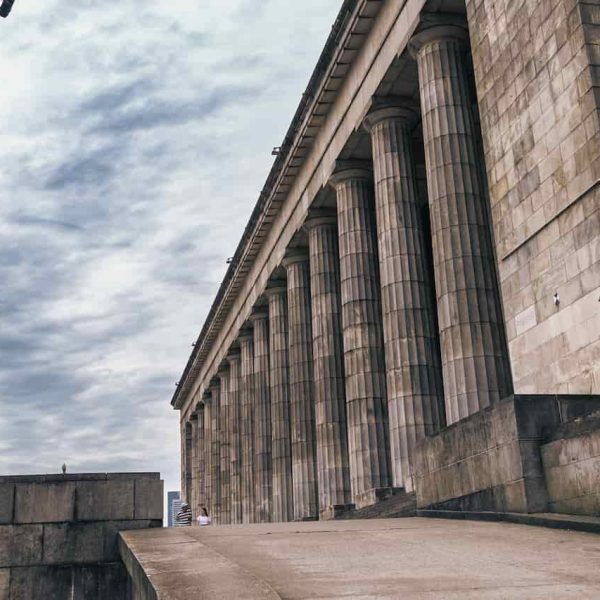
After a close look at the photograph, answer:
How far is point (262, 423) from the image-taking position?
5019 centimetres

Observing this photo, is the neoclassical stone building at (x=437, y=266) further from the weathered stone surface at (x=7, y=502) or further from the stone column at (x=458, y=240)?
the weathered stone surface at (x=7, y=502)

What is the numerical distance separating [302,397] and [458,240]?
61.6 ft

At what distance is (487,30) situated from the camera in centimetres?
2130

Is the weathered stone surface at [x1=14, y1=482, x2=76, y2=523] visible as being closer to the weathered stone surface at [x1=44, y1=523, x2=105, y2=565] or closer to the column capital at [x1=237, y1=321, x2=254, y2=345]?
the weathered stone surface at [x1=44, y1=523, x2=105, y2=565]

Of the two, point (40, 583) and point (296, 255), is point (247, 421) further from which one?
point (40, 583)

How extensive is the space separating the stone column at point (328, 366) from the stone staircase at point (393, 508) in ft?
24.8

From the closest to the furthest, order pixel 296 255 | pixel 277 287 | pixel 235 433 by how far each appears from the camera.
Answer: pixel 296 255
pixel 277 287
pixel 235 433

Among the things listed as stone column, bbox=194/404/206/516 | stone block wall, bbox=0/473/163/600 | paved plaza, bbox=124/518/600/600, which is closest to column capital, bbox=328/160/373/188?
stone block wall, bbox=0/473/163/600

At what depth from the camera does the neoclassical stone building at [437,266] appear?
15.1m

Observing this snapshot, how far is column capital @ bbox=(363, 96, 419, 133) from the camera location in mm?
29109

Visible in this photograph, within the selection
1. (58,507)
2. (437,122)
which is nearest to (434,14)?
(437,122)

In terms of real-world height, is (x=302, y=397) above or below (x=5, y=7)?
below

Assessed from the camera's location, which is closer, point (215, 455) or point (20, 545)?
point (20, 545)

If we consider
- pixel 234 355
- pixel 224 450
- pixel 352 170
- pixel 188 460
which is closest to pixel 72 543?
pixel 352 170
